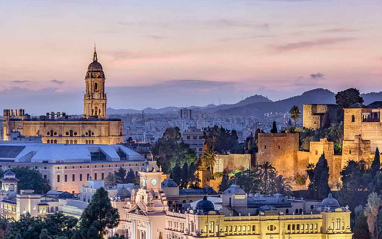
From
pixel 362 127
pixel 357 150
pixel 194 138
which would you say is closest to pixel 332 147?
pixel 357 150

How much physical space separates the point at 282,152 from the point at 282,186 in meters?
7.57

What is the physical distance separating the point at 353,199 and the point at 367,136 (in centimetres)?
1143

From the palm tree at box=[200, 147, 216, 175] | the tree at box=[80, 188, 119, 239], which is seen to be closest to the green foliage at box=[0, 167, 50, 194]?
the palm tree at box=[200, 147, 216, 175]

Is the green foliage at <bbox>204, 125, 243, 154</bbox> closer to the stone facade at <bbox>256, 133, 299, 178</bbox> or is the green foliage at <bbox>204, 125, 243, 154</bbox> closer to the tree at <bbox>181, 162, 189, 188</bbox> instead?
the tree at <bbox>181, 162, 189, 188</bbox>

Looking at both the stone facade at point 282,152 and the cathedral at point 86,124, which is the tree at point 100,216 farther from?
the cathedral at point 86,124

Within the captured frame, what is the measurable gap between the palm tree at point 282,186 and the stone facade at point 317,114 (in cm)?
1164

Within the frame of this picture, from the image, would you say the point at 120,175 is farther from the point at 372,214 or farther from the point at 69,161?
the point at 372,214

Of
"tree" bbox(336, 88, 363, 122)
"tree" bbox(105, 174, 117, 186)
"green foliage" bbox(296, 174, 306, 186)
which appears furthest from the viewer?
"tree" bbox(105, 174, 117, 186)

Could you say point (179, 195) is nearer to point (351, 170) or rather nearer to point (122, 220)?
point (122, 220)

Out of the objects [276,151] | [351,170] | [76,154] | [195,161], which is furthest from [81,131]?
[351,170]

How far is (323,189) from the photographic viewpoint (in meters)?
104

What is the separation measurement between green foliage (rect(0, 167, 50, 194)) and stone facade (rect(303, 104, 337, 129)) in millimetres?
27126

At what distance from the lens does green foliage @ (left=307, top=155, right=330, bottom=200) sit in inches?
4065

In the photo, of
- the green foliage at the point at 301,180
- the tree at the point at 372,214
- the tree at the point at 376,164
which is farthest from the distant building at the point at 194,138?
the tree at the point at 372,214
